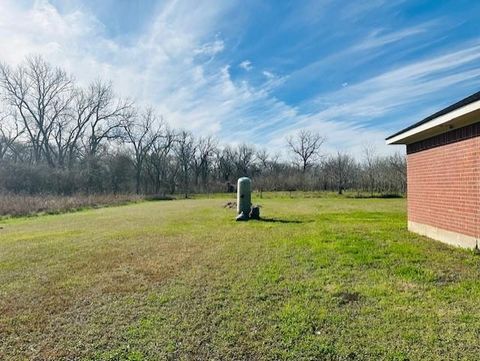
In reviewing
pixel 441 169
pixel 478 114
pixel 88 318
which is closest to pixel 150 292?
pixel 88 318

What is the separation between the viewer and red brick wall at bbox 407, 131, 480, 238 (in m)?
6.23

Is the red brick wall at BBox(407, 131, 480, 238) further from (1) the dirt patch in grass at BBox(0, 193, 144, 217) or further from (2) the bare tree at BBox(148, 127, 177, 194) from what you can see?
(2) the bare tree at BBox(148, 127, 177, 194)

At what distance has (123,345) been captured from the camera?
306 cm

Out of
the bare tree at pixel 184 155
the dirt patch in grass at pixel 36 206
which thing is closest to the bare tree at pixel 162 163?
the bare tree at pixel 184 155

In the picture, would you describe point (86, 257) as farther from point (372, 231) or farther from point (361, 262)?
point (372, 231)

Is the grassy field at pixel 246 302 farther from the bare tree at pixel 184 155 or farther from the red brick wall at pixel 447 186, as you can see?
the bare tree at pixel 184 155

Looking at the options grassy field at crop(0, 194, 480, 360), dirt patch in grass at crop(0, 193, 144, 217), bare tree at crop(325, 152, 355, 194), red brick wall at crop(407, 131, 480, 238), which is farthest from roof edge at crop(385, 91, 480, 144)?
bare tree at crop(325, 152, 355, 194)

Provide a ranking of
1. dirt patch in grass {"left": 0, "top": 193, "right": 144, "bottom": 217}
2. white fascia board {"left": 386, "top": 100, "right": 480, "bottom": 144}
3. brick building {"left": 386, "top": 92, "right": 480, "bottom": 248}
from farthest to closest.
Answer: dirt patch in grass {"left": 0, "top": 193, "right": 144, "bottom": 217} < brick building {"left": 386, "top": 92, "right": 480, "bottom": 248} < white fascia board {"left": 386, "top": 100, "right": 480, "bottom": 144}

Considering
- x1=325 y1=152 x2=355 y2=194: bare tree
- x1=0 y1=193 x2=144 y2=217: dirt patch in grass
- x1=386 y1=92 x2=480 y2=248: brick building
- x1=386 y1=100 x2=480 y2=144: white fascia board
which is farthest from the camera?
x1=325 y1=152 x2=355 y2=194: bare tree

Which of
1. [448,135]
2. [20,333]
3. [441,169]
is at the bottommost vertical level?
[20,333]

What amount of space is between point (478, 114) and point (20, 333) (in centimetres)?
734

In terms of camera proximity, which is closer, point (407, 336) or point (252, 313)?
point (407, 336)

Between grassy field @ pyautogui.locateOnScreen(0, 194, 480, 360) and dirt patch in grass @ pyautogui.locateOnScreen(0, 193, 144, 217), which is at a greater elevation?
dirt patch in grass @ pyautogui.locateOnScreen(0, 193, 144, 217)

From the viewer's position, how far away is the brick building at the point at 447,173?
6152mm
